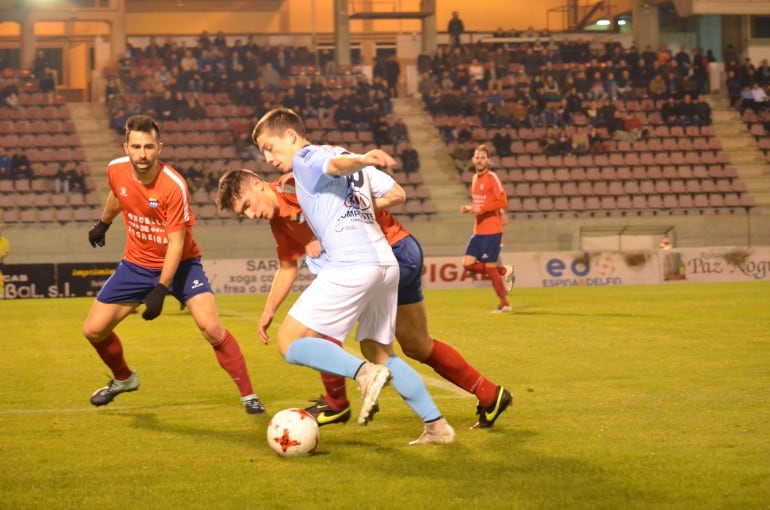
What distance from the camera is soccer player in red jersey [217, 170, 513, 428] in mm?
6473

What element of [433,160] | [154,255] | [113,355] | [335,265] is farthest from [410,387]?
[433,160]

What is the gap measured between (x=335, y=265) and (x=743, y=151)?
98.9 feet

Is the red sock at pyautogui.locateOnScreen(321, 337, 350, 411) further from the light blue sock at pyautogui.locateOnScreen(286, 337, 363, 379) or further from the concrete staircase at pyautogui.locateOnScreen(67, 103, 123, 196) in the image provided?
the concrete staircase at pyautogui.locateOnScreen(67, 103, 123, 196)

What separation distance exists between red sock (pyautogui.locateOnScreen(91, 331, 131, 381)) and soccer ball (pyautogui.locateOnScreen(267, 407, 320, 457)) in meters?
2.32

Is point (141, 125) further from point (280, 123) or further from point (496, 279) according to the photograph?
point (496, 279)

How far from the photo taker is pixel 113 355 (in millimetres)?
8344

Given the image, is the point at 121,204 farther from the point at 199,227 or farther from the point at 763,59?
the point at 763,59

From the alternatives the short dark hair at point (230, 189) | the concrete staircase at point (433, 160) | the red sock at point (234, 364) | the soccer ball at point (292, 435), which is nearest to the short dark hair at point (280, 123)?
the short dark hair at point (230, 189)

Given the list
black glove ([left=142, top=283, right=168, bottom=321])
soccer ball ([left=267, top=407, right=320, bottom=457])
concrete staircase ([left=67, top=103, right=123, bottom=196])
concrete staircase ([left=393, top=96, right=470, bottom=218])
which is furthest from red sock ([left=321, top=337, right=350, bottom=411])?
concrete staircase ([left=67, top=103, right=123, bottom=196])

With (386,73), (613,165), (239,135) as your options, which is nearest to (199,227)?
(239,135)

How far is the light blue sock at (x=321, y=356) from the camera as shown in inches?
237

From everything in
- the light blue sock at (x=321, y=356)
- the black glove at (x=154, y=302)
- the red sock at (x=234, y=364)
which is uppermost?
the black glove at (x=154, y=302)

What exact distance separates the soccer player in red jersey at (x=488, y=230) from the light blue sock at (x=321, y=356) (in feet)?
35.5

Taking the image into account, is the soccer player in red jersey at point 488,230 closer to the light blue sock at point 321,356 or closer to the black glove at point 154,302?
the black glove at point 154,302
